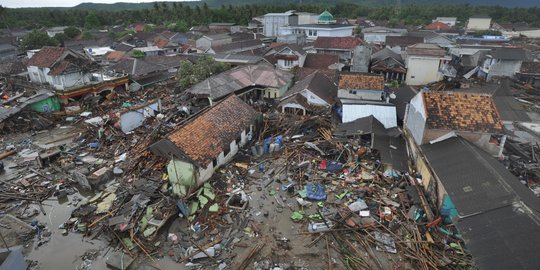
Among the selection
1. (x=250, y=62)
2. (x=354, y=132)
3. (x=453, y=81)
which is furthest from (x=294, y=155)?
(x=453, y=81)

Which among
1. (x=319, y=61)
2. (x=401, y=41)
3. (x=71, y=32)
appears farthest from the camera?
(x=71, y=32)

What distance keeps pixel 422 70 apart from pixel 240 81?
22580 mm

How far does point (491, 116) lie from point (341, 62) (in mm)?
26611

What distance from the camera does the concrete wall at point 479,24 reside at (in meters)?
89.4

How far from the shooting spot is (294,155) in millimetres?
21641

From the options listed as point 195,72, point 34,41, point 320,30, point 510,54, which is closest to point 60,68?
point 195,72

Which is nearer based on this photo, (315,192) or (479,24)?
(315,192)

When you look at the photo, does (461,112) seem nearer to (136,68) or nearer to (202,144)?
(202,144)

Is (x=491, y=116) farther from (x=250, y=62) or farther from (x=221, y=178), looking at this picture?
(x=250, y=62)

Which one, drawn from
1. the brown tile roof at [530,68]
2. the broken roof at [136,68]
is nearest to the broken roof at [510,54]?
the brown tile roof at [530,68]

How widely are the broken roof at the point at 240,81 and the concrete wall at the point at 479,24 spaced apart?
84353mm

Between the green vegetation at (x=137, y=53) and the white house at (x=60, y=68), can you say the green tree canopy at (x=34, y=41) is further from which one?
the white house at (x=60, y=68)

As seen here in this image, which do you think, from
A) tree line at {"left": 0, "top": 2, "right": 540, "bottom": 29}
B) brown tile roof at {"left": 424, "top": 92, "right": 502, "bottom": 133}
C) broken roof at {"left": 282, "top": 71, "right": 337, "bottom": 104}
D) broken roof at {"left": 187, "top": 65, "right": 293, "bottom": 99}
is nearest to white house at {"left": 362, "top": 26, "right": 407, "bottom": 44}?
tree line at {"left": 0, "top": 2, "right": 540, "bottom": 29}

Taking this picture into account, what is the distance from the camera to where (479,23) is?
3558 inches
